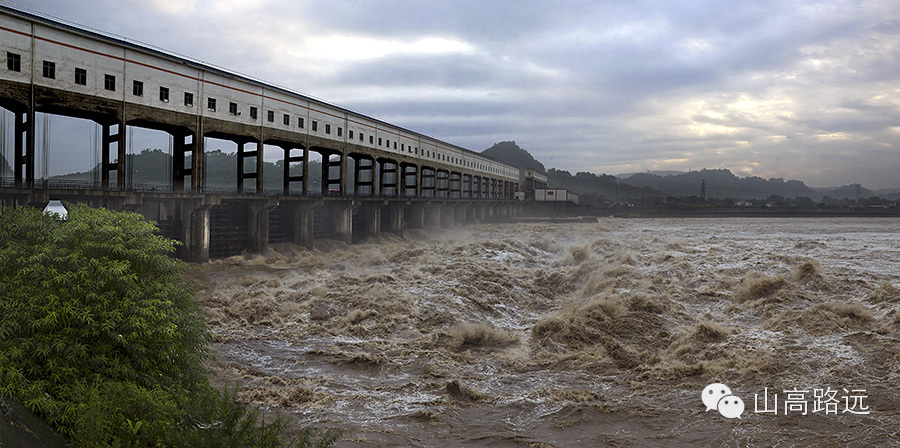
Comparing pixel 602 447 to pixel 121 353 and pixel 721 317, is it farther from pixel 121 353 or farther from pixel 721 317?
pixel 721 317

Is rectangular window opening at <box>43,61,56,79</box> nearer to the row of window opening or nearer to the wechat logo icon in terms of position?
the row of window opening

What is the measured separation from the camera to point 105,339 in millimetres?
8852

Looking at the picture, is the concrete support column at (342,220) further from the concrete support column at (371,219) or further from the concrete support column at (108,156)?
the concrete support column at (108,156)

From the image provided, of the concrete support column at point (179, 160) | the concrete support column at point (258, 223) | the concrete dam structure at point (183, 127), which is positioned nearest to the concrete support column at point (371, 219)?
the concrete dam structure at point (183, 127)

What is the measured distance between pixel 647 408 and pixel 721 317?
11.5 metres

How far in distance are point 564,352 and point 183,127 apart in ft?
95.5

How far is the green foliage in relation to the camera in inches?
289

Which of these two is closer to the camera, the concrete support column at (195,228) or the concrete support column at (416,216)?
the concrete support column at (195,228)

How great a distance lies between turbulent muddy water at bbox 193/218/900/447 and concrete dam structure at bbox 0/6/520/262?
6709 millimetres

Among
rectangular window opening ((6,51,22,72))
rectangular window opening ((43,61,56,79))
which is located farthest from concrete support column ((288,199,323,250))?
rectangular window opening ((6,51,22,72))

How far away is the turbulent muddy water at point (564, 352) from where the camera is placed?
11234mm

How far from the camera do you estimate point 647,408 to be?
12.2 m

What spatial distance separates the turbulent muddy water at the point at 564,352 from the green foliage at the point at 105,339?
3.46 m

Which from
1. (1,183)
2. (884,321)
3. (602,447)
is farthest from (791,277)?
(1,183)
